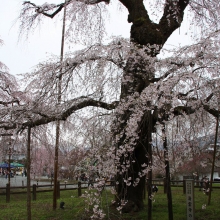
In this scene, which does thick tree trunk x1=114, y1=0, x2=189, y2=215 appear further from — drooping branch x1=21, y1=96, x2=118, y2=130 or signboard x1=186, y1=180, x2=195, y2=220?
drooping branch x1=21, y1=96, x2=118, y2=130

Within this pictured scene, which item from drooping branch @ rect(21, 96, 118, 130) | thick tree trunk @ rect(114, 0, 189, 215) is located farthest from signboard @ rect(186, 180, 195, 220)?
drooping branch @ rect(21, 96, 118, 130)

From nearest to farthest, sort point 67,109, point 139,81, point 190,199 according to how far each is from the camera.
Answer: point 190,199 → point 139,81 → point 67,109

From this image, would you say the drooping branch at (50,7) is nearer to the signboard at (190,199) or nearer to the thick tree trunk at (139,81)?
the thick tree trunk at (139,81)

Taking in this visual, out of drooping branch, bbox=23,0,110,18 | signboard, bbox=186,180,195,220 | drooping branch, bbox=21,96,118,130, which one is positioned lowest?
signboard, bbox=186,180,195,220

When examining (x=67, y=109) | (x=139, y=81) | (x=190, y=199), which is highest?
(x=139, y=81)

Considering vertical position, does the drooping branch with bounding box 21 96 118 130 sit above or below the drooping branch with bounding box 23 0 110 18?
below

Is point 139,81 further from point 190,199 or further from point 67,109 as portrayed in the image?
point 190,199

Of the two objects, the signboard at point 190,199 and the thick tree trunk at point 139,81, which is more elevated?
the thick tree trunk at point 139,81

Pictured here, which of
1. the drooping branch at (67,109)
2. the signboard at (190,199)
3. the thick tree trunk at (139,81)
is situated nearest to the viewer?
the signboard at (190,199)

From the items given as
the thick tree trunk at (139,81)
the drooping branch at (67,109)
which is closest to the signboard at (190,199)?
the thick tree trunk at (139,81)

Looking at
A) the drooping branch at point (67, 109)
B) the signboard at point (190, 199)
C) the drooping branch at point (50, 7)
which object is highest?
the drooping branch at point (50, 7)

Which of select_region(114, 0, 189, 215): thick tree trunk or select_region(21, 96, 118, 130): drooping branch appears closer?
select_region(114, 0, 189, 215): thick tree trunk

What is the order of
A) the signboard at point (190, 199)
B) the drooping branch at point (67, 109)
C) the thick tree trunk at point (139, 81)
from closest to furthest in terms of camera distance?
1. the signboard at point (190, 199)
2. the thick tree trunk at point (139, 81)
3. the drooping branch at point (67, 109)

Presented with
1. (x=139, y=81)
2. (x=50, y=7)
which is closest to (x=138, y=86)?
(x=139, y=81)
